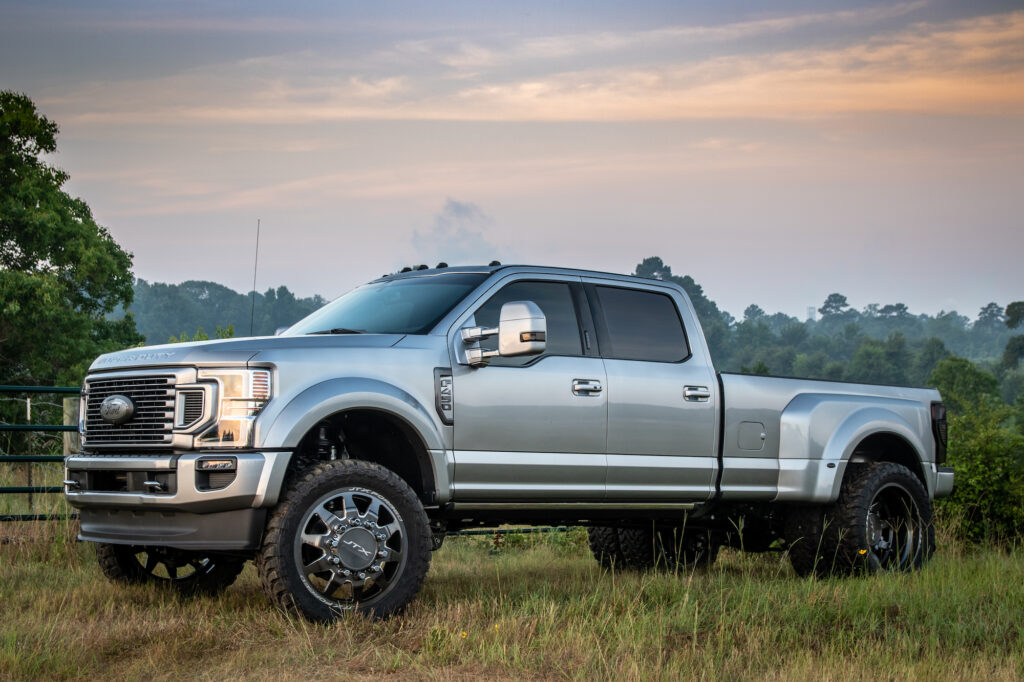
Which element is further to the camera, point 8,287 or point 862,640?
point 8,287

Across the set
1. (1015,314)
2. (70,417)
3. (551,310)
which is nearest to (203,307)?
(1015,314)

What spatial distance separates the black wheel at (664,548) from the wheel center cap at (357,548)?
3.99 m

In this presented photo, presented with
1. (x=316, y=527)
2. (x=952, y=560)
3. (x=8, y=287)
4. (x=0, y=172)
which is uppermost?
(x=0, y=172)

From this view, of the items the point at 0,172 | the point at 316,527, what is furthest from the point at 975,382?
the point at 316,527

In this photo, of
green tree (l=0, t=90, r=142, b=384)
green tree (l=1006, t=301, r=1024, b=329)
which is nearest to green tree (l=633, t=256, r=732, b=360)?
green tree (l=1006, t=301, r=1024, b=329)

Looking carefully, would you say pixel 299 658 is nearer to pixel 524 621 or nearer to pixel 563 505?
→ pixel 524 621

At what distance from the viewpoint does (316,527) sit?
6.02m

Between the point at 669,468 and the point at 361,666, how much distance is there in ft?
9.74

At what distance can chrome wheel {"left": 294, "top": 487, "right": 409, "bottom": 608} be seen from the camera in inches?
235

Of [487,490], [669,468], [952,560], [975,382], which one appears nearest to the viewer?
[487,490]

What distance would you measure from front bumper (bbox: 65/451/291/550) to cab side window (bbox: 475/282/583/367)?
66.1 inches

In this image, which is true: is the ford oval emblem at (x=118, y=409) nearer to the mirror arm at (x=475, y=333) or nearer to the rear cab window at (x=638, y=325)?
the mirror arm at (x=475, y=333)

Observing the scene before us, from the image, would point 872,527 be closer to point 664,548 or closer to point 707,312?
point 664,548

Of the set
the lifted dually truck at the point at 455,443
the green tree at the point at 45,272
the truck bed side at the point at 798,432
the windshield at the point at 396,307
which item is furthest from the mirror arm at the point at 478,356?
the green tree at the point at 45,272
